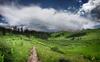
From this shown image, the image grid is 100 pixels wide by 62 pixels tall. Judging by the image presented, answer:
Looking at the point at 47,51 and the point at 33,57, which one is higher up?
the point at 47,51

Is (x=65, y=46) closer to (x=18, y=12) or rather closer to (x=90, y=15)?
(x=90, y=15)

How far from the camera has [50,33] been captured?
114 feet

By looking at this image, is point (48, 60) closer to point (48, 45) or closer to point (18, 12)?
point (48, 45)

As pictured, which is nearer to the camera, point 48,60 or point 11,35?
point 48,60

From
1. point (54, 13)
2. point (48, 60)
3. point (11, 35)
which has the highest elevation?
point (54, 13)

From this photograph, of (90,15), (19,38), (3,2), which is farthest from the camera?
(19,38)

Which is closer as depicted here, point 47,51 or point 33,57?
point 33,57

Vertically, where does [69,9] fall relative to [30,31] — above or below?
above

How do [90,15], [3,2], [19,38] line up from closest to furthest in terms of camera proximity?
[3,2], [90,15], [19,38]

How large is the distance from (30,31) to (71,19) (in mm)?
4733

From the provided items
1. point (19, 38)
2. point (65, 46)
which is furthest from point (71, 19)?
point (19, 38)

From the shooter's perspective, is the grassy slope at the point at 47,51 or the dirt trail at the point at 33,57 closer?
the dirt trail at the point at 33,57

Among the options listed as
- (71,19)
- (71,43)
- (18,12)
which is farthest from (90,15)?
(18,12)

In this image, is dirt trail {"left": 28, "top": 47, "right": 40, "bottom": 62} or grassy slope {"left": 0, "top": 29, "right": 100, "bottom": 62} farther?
grassy slope {"left": 0, "top": 29, "right": 100, "bottom": 62}
